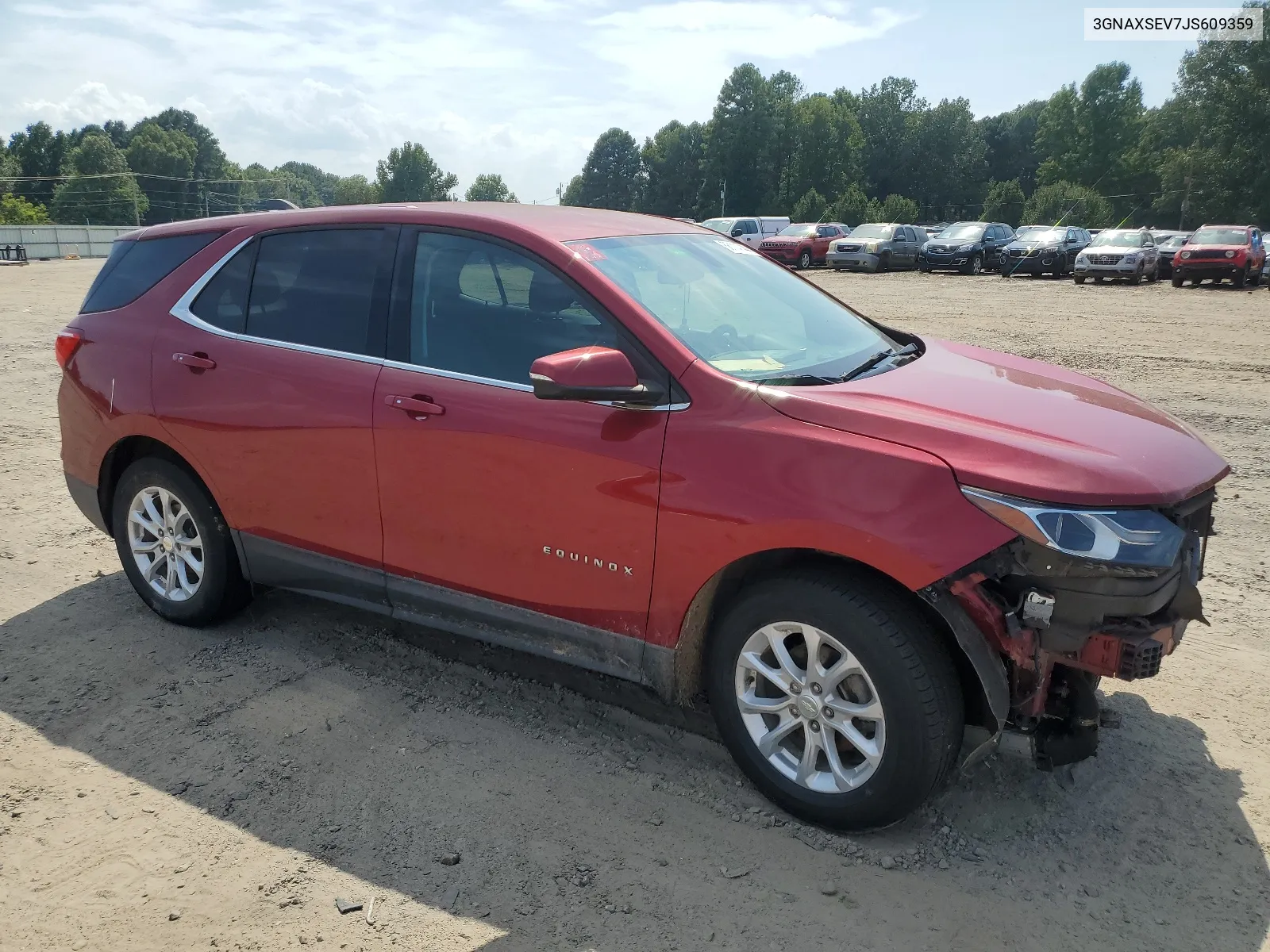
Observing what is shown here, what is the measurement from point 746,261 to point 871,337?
633mm

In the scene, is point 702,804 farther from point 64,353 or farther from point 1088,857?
point 64,353

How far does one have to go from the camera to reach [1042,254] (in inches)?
1163

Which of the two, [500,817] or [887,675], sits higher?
[887,675]

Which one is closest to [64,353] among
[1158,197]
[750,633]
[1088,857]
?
[750,633]

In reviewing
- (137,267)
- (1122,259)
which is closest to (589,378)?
(137,267)

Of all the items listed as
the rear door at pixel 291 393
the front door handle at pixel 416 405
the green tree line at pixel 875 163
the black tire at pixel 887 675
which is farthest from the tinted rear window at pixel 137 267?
the green tree line at pixel 875 163

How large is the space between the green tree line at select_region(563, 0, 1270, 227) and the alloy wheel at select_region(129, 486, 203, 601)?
62542mm

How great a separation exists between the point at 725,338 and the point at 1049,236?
30416mm

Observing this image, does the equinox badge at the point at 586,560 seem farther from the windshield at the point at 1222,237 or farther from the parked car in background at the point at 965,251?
the parked car in background at the point at 965,251

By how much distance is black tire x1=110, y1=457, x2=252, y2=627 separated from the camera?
4.30 meters

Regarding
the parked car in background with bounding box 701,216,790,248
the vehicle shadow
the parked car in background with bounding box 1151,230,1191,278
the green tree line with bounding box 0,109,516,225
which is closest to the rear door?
the vehicle shadow

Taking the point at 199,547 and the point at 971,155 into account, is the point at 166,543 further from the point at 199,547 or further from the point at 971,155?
the point at 971,155

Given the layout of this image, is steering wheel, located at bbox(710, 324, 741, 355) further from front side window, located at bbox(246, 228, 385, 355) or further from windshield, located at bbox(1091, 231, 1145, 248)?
windshield, located at bbox(1091, 231, 1145, 248)

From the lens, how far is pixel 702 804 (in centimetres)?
318
